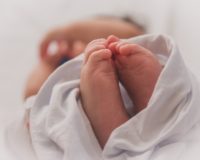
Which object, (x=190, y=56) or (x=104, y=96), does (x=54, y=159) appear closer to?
(x=104, y=96)

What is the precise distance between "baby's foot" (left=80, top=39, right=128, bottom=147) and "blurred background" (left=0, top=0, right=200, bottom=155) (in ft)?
1.62

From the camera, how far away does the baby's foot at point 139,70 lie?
A: 0.73 m

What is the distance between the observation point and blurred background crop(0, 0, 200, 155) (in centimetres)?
125

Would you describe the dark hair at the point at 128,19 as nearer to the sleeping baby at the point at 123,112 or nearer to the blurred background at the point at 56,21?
the blurred background at the point at 56,21

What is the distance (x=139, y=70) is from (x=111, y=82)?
53 millimetres

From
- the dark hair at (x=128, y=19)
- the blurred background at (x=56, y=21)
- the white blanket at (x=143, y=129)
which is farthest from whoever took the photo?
the dark hair at (x=128, y=19)

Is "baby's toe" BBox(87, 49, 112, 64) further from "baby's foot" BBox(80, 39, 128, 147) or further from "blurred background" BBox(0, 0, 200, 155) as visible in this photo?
"blurred background" BBox(0, 0, 200, 155)

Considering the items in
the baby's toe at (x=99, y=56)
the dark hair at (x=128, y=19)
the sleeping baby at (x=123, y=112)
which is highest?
the baby's toe at (x=99, y=56)

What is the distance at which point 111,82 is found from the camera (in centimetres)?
73

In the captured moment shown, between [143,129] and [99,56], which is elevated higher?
[99,56]

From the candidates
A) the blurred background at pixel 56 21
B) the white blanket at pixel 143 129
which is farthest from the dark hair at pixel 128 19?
the white blanket at pixel 143 129

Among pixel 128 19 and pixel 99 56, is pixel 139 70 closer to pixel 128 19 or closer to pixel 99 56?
pixel 99 56

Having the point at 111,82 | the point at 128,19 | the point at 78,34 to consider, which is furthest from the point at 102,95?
the point at 128,19

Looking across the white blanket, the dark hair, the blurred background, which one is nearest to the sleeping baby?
the white blanket
